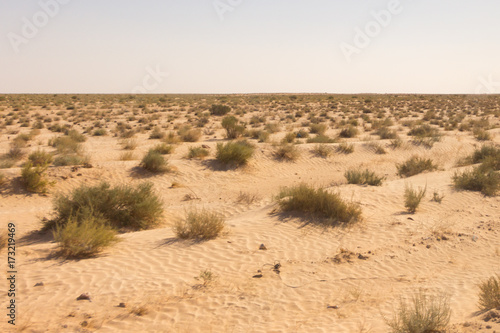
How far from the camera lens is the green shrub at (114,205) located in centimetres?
1008

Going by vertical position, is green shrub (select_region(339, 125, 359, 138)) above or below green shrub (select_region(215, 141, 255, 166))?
above

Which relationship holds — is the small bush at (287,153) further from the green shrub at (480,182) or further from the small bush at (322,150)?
the green shrub at (480,182)

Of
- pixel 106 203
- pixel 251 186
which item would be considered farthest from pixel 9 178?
pixel 251 186

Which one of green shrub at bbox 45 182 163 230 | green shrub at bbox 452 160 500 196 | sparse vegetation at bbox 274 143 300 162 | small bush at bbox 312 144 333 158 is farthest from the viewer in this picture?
small bush at bbox 312 144 333 158

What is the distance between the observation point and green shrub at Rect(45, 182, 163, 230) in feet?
33.1

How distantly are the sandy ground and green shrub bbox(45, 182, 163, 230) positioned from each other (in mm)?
550

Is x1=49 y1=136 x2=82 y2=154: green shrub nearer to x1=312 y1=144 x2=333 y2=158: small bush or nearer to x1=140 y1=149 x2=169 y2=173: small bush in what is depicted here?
x1=140 y1=149 x2=169 y2=173: small bush

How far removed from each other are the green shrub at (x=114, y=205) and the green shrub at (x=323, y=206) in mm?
3749

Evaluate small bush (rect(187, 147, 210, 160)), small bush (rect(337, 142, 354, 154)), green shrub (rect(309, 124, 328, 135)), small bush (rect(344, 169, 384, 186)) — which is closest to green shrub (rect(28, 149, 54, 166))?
small bush (rect(187, 147, 210, 160))

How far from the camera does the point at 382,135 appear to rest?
80.8ft

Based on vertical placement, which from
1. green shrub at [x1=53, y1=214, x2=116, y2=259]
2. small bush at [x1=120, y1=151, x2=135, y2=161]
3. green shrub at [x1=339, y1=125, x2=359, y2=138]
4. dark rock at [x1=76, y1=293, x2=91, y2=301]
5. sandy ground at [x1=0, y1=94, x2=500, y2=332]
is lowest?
sandy ground at [x1=0, y1=94, x2=500, y2=332]

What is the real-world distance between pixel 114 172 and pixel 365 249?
1032 centimetres

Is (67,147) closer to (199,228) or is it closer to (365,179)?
(199,228)

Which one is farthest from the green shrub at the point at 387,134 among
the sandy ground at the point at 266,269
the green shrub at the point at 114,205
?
the green shrub at the point at 114,205
